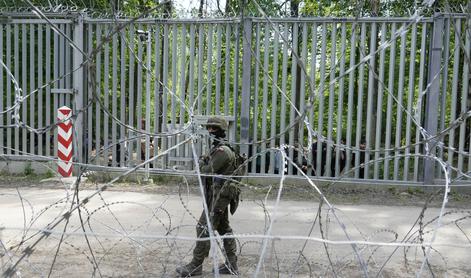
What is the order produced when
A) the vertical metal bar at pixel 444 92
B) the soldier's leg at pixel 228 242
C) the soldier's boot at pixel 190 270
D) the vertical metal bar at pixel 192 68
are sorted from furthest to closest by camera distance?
the vertical metal bar at pixel 192 68 → the vertical metal bar at pixel 444 92 → the soldier's leg at pixel 228 242 → the soldier's boot at pixel 190 270

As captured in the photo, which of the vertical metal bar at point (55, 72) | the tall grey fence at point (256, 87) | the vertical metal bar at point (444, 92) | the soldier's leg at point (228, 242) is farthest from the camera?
the vertical metal bar at point (55, 72)

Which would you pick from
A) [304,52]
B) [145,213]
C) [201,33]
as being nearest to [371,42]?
[304,52]

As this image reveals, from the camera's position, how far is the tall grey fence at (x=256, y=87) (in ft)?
29.0

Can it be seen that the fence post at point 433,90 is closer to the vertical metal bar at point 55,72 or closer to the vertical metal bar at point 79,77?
the vertical metal bar at point 79,77

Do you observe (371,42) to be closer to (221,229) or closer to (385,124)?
(385,124)

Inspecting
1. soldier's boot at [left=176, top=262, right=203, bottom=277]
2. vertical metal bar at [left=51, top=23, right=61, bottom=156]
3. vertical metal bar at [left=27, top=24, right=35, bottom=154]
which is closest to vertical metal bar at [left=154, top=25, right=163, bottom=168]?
vertical metal bar at [left=51, top=23, right=61, bottom=156]

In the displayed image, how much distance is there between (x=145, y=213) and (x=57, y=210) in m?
1.24

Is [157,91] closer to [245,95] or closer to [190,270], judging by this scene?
[245,95]

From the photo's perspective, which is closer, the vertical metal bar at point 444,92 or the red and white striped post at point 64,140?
the vertical metal bar at point 444,92

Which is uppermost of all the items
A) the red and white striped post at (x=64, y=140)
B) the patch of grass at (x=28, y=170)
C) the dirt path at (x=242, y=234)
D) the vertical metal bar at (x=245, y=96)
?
the vertical metal bar at (x=245, y=96)

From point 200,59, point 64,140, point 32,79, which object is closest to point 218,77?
point 200,59

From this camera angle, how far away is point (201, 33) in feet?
31.1

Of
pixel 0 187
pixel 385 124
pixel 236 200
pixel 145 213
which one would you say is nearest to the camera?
pixel 236 200

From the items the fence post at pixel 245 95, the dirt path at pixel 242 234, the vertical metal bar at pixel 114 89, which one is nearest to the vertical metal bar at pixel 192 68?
the fence post at pixel 245 95
